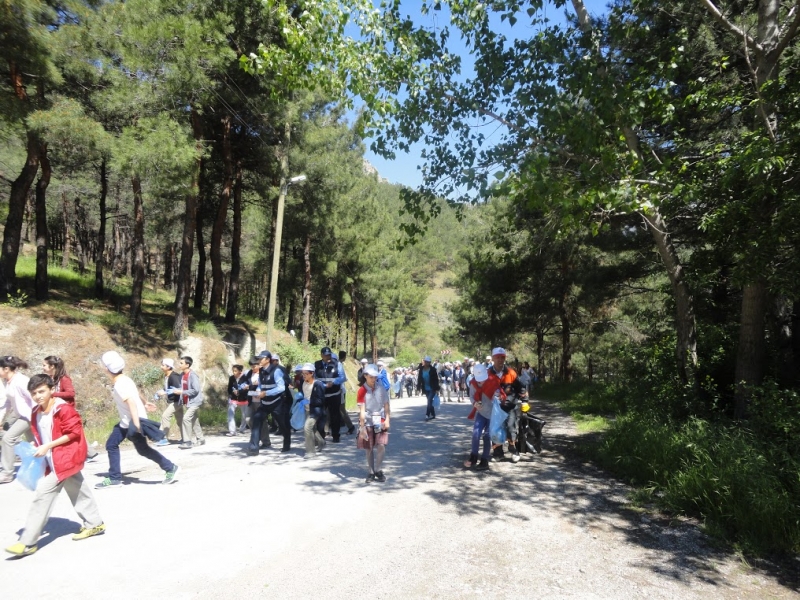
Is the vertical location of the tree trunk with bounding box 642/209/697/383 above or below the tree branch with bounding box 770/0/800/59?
below

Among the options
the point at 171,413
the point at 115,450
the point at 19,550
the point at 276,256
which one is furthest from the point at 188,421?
the point at 276,256

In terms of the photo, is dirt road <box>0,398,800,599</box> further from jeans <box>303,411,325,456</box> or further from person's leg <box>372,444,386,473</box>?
jeans <box>303,411,325,456</box>

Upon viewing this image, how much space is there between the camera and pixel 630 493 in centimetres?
641

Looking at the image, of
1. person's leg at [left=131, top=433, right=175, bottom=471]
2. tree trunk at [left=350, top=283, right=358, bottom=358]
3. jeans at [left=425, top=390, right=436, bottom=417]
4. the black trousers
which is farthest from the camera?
tree trunk at [left=350, top=283, right=358, bottom=358]

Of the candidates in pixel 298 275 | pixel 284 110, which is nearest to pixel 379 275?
pixel 298 275

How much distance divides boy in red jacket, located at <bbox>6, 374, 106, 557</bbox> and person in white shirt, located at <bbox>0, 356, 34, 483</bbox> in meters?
1.94

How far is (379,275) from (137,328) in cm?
2010

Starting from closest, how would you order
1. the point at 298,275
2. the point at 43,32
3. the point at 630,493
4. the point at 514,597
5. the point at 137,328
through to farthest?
1. the point at 514,597
2. the point at 630,493
3. the point at 43,32
4. the point at 137,328
5. the point at 298,275

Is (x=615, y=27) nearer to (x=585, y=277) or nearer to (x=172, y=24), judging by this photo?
(x=585, y=277)

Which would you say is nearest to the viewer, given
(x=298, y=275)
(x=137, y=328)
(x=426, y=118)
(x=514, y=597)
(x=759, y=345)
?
(x=514, y=597)

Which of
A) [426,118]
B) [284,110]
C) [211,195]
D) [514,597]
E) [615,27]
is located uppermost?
[284,110]

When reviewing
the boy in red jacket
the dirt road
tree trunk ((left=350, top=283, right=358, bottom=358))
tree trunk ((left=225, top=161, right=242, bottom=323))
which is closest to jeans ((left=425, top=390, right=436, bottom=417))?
the dirt road

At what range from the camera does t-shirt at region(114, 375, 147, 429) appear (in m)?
6.04

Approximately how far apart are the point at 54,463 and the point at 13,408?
8.53ft
